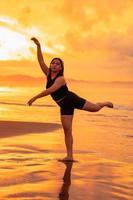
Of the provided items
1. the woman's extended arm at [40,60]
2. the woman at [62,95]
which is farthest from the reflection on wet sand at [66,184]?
the woman's extended arm at [40,60]

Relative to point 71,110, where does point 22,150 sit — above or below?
below

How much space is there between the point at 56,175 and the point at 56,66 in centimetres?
248

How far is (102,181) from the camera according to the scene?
7.33 m

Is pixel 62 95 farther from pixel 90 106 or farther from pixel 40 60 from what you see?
pixel 40 60

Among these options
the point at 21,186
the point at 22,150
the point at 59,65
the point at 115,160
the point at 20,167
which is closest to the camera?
the point at 21,186

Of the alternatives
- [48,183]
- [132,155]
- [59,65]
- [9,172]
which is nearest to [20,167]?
[9,172]

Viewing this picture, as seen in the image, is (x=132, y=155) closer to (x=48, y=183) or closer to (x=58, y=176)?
(x=58, y=176)

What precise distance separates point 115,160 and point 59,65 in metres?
2.47

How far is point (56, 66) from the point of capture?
9.11 m

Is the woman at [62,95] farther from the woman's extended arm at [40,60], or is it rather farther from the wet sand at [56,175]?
the wet sand at [56,175]

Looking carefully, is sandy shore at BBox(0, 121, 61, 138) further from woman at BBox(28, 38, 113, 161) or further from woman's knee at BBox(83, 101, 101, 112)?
woman's knee at BBox(83, 101, 101, 112)

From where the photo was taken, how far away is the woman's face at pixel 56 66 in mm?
9102

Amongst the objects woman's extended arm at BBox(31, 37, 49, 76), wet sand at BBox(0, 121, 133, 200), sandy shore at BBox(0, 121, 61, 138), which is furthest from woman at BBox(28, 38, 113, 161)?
sandy shore at BBox(0, 121, 61, 138)

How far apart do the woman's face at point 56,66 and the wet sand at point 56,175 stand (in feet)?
6.25
